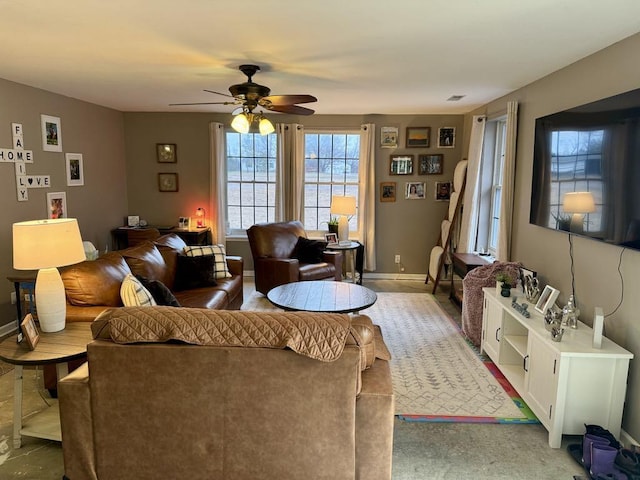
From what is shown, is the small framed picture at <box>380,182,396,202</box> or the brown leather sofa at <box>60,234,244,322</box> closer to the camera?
the brown leather sofa at <box>60,234,244,322</box>

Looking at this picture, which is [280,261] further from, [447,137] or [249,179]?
[447,137]

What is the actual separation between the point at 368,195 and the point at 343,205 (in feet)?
1.78

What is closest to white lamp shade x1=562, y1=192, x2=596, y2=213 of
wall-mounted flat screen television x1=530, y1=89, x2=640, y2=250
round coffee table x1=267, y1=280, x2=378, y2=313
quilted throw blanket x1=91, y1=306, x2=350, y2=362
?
wall-mounted flat screen television x1=530, y1=89, x2=640, y2=250

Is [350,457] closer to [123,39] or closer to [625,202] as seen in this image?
[625,202]

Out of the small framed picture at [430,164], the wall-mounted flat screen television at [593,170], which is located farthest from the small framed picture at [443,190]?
the wall-mounted flat screen television at [593,170]

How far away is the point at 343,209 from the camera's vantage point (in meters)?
5.79

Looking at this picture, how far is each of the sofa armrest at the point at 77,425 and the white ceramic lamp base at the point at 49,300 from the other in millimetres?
696

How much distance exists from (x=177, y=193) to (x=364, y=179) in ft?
8.97

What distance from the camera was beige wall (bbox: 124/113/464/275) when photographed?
6117 millimetres

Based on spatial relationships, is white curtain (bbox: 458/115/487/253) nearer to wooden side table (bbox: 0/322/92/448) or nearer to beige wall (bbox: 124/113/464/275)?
beige wall (bbox: 124/113/464/275)

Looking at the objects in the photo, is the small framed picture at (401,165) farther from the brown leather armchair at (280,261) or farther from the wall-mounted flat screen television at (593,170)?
the wall-mounted flat screen television at (593,170)

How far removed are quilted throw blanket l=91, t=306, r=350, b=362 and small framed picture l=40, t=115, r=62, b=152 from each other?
141 inches

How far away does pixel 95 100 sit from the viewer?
5.18 metres

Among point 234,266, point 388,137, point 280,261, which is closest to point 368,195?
point 388,137
